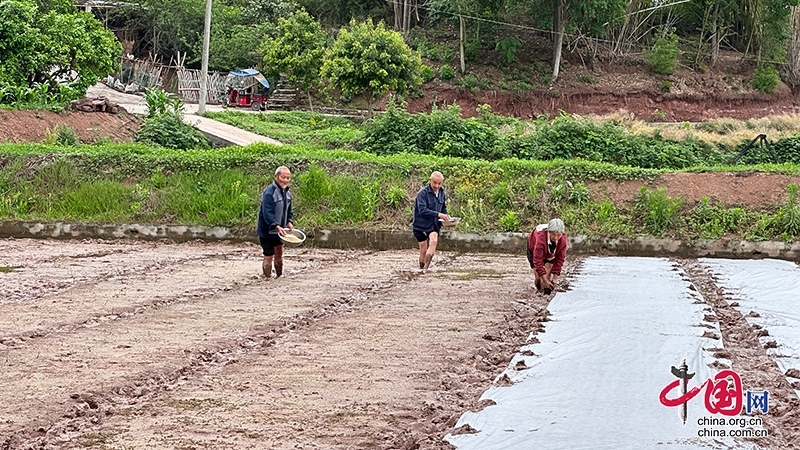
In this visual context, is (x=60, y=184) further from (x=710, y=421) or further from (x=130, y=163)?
(x=710, y=421)

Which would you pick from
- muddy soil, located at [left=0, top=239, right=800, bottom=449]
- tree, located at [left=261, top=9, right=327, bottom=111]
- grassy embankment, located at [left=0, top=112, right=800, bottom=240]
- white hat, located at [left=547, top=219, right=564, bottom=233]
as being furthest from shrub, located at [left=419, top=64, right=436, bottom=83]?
white hat, located at [left=547, top=219, right=564, bottom=233]

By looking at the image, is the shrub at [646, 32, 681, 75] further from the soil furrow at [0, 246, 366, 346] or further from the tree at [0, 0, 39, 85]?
the soil furrow at [0, 246, 366, 346]

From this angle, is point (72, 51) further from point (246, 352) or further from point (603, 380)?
point (603, 380)

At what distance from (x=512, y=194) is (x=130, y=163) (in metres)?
8.29

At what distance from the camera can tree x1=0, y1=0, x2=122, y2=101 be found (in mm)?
31266

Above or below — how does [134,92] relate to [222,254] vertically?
above

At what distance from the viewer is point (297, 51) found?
145 feet

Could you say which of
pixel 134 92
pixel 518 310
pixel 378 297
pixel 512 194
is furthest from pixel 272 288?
pixel 134 92

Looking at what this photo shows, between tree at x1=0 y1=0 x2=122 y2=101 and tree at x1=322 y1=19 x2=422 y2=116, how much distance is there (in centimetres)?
846

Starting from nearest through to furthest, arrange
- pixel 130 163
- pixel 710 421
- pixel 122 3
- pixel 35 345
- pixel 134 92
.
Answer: pixel 710 421
pixel 35 345
pixel 130 163
pixel 134 92
pixel 122 3

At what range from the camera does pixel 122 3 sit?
2083 inches

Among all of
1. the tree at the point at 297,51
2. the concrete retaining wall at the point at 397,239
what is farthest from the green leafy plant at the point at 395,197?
the tree at the point at 297,51

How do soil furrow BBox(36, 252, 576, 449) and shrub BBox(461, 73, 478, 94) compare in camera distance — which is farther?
shrub BBox(461, 73, 478, 94)

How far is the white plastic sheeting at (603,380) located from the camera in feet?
19.8
